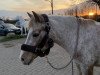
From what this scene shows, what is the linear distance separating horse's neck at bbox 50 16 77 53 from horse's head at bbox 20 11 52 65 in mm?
267

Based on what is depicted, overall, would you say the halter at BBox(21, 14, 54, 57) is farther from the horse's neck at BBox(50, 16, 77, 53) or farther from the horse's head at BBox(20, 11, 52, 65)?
the horse's neck at BBox(50, 16, 77, 53)

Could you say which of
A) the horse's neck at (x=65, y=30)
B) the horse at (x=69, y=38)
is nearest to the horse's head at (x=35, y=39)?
the horse at (x=69, y=38)

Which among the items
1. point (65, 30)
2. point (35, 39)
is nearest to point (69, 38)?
point (65, 30)

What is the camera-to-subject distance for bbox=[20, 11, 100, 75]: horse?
14.1ft

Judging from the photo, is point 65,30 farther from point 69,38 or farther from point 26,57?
point 26,57

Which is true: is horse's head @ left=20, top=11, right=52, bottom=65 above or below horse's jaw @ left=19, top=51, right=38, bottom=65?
above

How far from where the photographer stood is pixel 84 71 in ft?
15.0

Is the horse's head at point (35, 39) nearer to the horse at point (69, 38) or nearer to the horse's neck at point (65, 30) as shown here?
the horse at point (69, 38)

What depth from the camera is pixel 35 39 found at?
431 centimetres

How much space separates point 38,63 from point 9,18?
45.7 m

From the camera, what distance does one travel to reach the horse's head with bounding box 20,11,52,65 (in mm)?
4270

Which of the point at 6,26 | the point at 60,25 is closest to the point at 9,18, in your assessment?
the point at 6,26

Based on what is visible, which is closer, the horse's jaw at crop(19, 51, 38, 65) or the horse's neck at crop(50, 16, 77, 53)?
the horse's jaw at crop(19, 51, 38, 65)

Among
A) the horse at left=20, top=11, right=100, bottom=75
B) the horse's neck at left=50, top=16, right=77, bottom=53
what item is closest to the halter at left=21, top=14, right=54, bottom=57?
the horse at left=20, top=11, right=100, bottom=75
